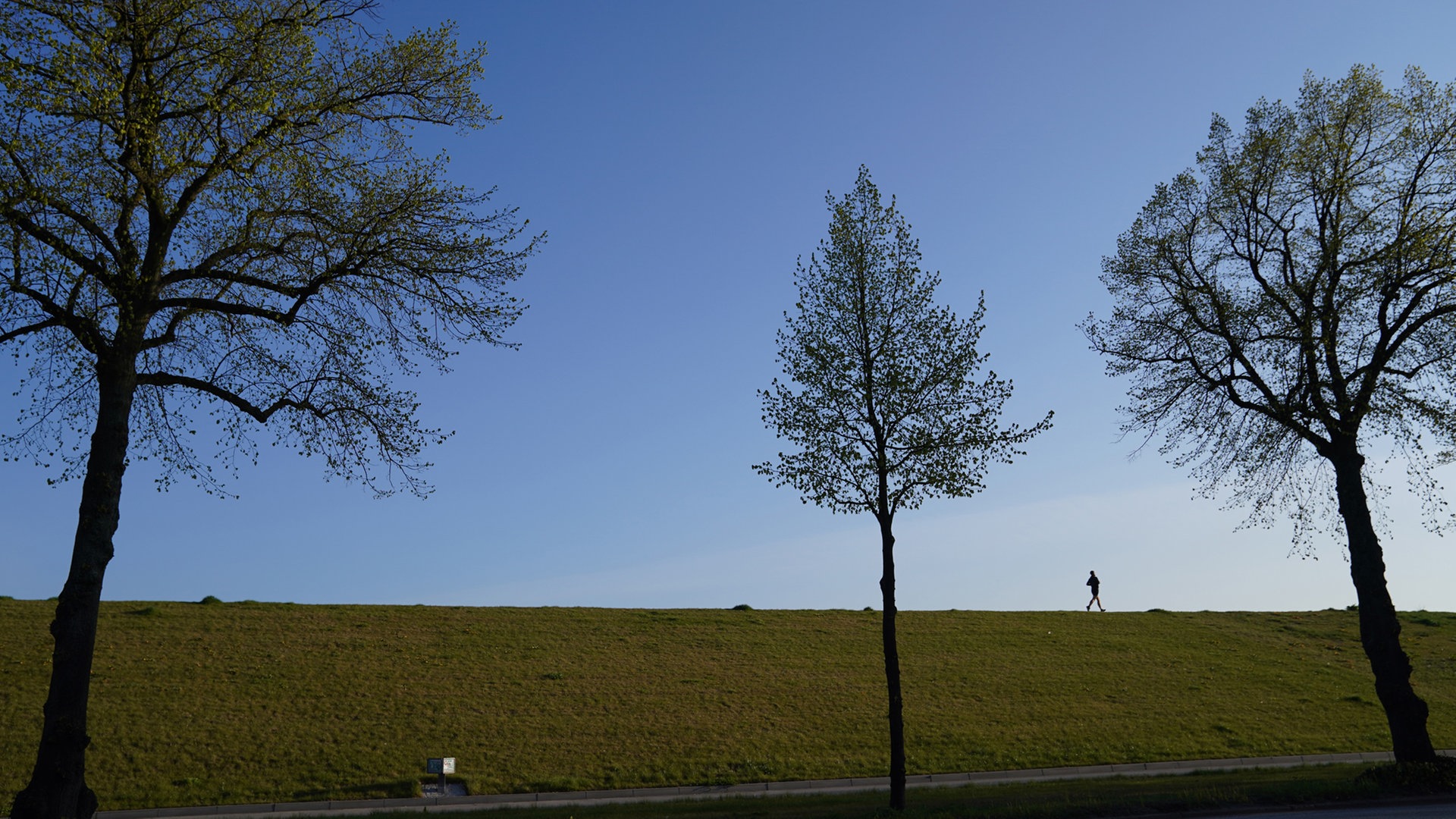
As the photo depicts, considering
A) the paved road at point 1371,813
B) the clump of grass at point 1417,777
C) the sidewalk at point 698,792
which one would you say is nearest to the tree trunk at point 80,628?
the sidewalk at point 698,792

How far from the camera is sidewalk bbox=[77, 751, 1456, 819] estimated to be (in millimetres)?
22141

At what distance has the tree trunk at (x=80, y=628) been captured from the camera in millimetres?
13367

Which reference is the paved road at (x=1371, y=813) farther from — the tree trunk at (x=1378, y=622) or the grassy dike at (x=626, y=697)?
the grassy dike at (x=626, y=697)

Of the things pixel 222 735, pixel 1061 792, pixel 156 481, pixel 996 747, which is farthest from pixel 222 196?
pixel 996 747

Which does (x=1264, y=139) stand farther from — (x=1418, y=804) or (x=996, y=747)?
(x=996, y=747)

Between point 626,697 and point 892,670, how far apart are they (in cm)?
1807

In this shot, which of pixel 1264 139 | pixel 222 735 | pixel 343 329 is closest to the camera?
pixel 343 329

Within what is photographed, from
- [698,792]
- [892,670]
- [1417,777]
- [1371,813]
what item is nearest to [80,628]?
[892,670]

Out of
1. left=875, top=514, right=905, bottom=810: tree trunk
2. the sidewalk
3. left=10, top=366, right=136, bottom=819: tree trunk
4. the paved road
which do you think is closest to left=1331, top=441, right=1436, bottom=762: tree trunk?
the paved road

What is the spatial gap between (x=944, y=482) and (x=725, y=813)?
8.08m

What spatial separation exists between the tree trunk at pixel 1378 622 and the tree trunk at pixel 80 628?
77.9 feet

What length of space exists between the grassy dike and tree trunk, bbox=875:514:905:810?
1002 cm

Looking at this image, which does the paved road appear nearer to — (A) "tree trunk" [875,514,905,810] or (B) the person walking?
(A) "tree trunk" [875,514,905,810]

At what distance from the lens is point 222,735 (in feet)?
89.7
